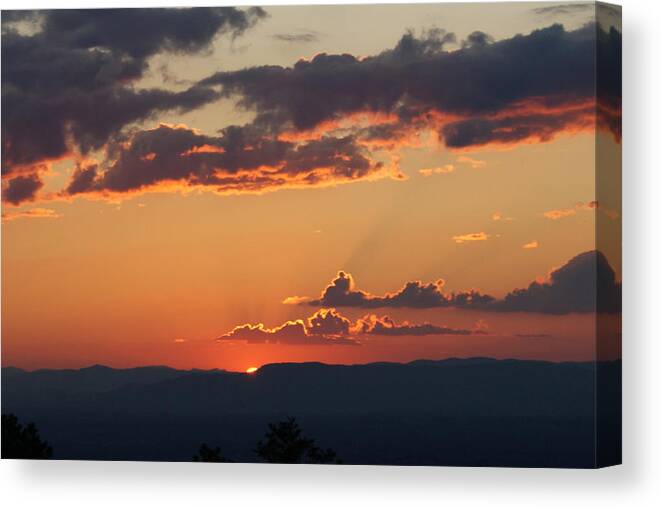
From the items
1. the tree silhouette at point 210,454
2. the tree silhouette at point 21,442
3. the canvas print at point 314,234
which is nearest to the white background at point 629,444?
the canvas print at point 314,234

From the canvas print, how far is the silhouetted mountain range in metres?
0.02

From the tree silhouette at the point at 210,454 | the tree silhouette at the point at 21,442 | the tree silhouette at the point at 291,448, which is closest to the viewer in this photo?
the tree silhouette at the point at 291,448

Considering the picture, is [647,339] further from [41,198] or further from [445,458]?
[41,198]

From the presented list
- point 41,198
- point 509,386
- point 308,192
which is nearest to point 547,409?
point 509,386

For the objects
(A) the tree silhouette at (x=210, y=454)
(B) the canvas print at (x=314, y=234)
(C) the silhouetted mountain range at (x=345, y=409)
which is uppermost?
(B) the canvas print at (x=314, y=234)

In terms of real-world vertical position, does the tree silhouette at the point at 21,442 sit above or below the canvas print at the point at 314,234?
below

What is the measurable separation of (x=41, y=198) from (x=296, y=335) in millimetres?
2445

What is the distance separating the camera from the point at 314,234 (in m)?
15.9

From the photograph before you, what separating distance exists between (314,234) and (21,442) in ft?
9.82

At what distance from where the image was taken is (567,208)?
15391mm

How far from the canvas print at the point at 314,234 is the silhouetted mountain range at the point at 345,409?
18mm

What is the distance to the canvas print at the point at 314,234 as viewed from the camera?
50.6 feet

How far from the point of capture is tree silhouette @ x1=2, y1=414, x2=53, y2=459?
52.6 ft

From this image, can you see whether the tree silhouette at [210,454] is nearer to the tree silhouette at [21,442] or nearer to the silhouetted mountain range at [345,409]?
the silhouetted mountain range at [345,409]
